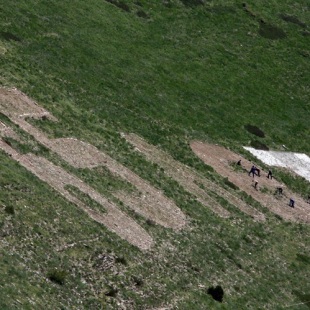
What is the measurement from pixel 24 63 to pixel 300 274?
37258mm

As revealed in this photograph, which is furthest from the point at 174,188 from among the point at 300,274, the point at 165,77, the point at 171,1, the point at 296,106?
the point at 171,1

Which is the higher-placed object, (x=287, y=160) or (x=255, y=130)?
(x=255, y=130)

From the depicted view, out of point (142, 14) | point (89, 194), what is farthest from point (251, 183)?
point (142, 14)

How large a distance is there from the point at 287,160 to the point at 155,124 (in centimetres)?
1894

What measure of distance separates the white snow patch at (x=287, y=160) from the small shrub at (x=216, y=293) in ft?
124

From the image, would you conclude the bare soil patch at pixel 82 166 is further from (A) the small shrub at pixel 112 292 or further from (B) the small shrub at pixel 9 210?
(B) the small shrub at pixel 9 210

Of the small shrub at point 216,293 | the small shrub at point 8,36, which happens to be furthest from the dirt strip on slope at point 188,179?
the small shrub at point 8,36

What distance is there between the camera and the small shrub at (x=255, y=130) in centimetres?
10088

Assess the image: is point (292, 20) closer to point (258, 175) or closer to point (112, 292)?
point (258, 175)

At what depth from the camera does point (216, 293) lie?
57.6m

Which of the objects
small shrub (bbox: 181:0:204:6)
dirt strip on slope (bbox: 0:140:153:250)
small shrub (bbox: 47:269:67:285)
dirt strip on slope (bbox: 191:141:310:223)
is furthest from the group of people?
small shrub (bbox: 181:0:204:6)

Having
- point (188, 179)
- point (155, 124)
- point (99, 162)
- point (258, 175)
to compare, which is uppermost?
point (99, 162)

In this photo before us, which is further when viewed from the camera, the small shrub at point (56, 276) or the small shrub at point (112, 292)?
the small shrub at point (112, 292)

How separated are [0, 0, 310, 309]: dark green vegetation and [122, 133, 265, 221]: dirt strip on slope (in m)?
1.49
